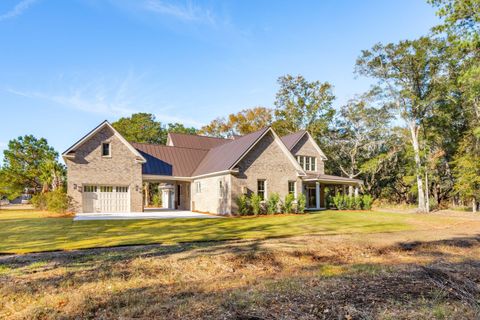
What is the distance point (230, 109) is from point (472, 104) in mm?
30932

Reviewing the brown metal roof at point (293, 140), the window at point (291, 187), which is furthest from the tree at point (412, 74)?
the window at point (291, 187)

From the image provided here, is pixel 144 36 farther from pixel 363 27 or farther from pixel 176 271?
pixel 176 271

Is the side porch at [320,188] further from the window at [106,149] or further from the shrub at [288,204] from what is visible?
the window at [106,149]

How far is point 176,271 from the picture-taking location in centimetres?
751

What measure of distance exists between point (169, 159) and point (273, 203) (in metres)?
10.6

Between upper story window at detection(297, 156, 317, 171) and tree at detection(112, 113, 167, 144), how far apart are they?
86.5 ft

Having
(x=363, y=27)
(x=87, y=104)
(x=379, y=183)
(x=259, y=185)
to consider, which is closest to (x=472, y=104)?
(x=379, y=183)

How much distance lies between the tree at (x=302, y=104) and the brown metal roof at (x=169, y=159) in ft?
59.2

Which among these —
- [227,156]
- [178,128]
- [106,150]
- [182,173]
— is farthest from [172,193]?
[178,128]

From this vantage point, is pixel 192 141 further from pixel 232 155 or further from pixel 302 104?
pixel 302 104

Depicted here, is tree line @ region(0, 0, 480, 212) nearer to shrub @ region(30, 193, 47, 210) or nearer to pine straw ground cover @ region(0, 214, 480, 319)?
shrub @ region(30, 193, 47, 210)

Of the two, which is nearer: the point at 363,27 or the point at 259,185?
the point at 363,27

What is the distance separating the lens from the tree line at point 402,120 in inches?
1038

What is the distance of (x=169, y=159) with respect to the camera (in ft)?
93.8
